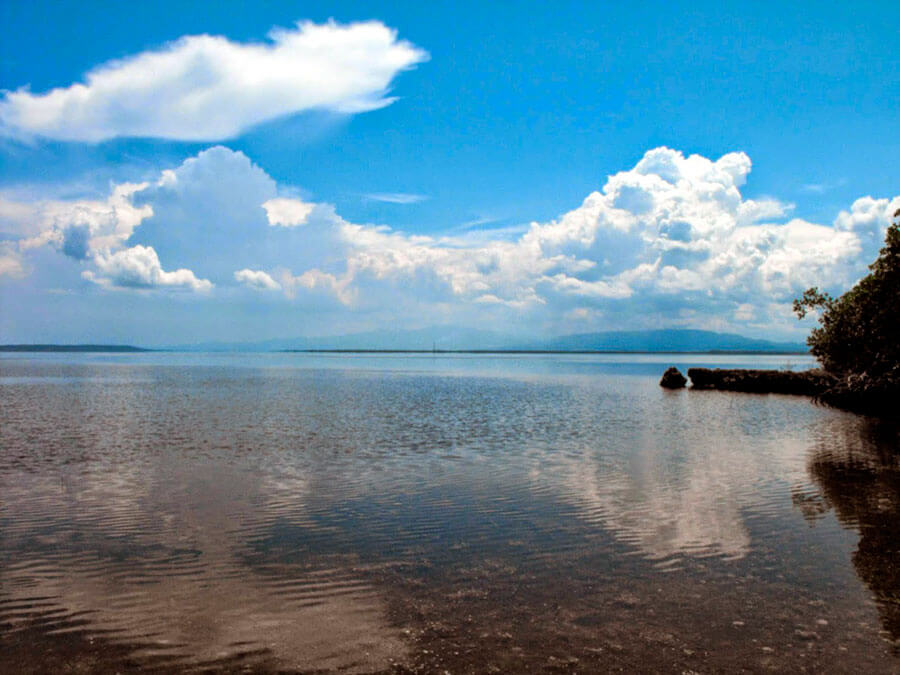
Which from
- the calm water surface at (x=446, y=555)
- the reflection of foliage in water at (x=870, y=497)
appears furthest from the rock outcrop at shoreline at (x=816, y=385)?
the calm water surface at (x=446, y=555)

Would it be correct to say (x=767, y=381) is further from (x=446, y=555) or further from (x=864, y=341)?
(x=446, y=555)

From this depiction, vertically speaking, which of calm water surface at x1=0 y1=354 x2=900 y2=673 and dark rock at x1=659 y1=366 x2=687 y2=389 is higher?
dark rock at x1=659 y1=366 x2=687 y2=389

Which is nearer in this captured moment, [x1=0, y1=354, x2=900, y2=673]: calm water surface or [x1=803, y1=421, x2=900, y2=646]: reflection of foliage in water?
[x1=0, y1=354, x2=900, y2=673]: calm water surface

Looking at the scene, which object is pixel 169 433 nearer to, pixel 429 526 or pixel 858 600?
pixel 429 526

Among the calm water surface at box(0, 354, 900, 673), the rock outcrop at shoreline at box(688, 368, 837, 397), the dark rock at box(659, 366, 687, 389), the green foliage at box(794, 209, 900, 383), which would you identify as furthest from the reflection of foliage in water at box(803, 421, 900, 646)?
the dark rock at box(659, 366, 687, 389)

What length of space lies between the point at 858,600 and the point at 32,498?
15763mm

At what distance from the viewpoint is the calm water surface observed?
Answer: 7.18 meters

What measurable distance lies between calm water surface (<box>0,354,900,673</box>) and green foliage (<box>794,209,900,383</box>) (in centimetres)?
1629

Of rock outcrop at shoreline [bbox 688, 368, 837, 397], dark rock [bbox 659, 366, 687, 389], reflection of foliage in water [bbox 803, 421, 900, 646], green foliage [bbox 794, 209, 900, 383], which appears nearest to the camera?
reflection of foliage in water [bbox 803, 421, 900, 646]

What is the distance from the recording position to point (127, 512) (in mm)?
13445

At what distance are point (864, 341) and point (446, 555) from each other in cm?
3977

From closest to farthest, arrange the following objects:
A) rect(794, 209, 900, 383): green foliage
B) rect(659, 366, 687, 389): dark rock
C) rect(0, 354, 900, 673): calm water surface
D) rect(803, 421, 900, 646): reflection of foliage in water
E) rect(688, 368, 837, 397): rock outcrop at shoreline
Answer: rect(0, 354, 900, 673): calm water surface → rect(803, 421, 900, 646): reflection of foliage in water → rect(794, 209, 900, 383): green foliage → rect(688, 368, 837, 397): rock outcrop at shoreline → rect(659, 366, 687, 389): dark rock

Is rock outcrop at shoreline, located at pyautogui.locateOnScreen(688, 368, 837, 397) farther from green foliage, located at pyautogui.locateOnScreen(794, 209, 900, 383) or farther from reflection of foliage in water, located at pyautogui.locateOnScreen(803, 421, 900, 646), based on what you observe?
reflection of foliage in water, located at pyautogui.locateOnScreen(803, 421, 900, 646)

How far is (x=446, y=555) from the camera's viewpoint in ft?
35.0
